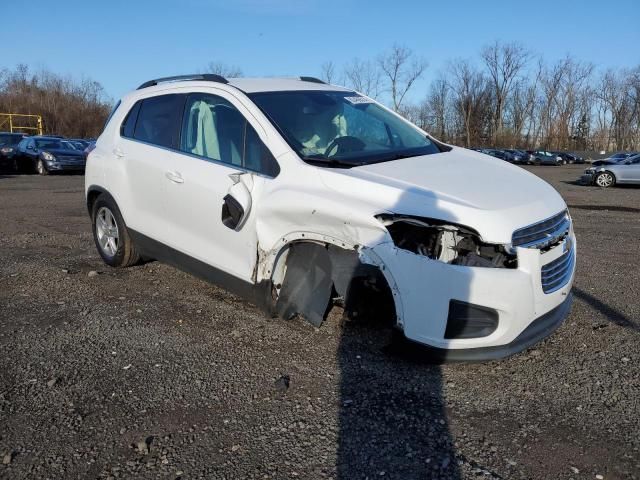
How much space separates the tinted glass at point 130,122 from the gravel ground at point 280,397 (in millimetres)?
1552

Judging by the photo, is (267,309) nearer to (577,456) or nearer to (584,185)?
(577,456)

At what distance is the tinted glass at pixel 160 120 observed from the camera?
15.4 ft

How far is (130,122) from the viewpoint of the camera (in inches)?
209

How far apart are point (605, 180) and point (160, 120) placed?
796 inches

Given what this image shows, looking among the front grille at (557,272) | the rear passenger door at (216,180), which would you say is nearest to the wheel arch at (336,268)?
the rear passenger door at (216,180)

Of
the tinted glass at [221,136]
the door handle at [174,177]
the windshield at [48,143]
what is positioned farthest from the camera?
the windshield at [48,143]

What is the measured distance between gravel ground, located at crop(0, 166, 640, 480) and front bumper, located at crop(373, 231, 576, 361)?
0.28 meters

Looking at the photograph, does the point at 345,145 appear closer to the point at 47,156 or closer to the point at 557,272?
the point at 557,272

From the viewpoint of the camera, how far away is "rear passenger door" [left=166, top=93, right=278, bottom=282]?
389 centimetres

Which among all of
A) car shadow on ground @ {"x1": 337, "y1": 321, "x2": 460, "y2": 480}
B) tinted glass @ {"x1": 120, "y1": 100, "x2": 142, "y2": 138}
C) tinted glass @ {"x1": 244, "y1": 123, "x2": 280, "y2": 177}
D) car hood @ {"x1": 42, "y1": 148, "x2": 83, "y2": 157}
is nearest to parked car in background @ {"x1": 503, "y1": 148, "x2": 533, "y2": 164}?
car hood @ {"x1": 42, "y1": 148, "x2": 83, "y2": 157}

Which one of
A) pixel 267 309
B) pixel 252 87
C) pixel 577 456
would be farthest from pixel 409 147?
pixel 577 456

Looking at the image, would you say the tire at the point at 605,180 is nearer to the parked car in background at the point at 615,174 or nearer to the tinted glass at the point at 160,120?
the parked car in background at the point at 615,174

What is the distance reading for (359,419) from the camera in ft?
9.55

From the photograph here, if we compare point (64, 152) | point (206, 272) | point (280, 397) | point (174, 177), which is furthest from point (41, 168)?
point (280, 397)
